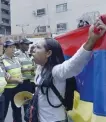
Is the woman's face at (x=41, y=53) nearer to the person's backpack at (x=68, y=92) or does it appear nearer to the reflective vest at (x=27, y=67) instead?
the person's backpack at (x=68, y=92)

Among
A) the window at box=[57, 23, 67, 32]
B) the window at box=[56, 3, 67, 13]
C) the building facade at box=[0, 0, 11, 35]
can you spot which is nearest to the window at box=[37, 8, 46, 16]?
the window at box=[56, 3, 67, 13]

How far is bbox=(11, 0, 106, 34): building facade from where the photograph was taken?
91.7ft

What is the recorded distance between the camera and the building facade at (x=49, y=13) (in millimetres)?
27938

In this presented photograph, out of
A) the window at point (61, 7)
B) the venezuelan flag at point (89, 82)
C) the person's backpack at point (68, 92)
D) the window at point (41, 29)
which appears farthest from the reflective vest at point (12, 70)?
the window at point (41, 29)

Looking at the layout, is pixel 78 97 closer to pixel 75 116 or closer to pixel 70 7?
pixel 75 116

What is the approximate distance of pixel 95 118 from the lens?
2.19 metres

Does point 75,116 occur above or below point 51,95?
below

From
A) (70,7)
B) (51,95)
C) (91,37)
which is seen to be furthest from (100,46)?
(70,7)

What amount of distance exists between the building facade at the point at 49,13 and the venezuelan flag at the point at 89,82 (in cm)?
2371

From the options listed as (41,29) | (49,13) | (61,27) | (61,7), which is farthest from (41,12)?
(61,27)

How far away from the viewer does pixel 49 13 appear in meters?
31.0

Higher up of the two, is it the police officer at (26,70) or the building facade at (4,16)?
the building facade at (4,16)

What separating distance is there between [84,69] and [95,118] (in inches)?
14.7

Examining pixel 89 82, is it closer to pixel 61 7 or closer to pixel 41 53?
pixel 41 53
